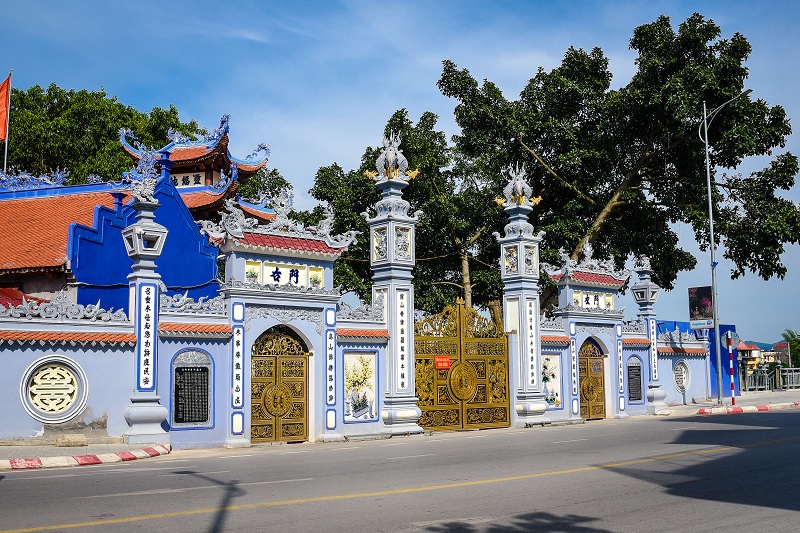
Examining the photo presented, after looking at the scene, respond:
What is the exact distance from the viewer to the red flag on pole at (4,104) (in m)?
28.9

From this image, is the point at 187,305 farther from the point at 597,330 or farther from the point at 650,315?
the point at 650,315

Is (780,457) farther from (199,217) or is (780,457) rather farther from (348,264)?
(199,217)

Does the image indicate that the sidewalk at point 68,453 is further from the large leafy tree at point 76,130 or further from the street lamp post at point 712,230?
the large leafy tree at point 76,130

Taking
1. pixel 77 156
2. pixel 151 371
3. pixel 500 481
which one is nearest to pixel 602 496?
pixel 500 481

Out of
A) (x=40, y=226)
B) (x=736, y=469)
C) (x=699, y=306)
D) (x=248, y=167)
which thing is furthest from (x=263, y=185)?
(x=736, y=469)

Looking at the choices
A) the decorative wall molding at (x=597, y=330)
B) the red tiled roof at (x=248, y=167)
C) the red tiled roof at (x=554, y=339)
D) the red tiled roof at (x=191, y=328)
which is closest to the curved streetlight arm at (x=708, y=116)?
the decorative wall molding at (x=597, y=330)

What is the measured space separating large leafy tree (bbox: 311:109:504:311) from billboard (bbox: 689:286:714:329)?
7.97 m

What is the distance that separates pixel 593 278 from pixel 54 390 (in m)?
15.8

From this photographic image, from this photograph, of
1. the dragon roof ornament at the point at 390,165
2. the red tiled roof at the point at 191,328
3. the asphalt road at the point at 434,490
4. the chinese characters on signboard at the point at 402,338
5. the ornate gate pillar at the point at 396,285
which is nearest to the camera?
the asphalt road at the point at 434,490

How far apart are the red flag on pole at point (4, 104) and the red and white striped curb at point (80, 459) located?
1775cm

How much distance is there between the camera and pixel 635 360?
88.5 feet

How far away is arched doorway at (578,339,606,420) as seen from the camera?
981 inches

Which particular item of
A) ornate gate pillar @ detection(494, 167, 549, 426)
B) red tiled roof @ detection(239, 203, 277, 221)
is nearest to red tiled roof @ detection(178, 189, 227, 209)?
red tiled roof @ detection(239, 203, 277, 221)

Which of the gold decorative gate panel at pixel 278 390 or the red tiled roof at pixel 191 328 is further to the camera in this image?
the gold decorative gate panel at pixel 278 390
